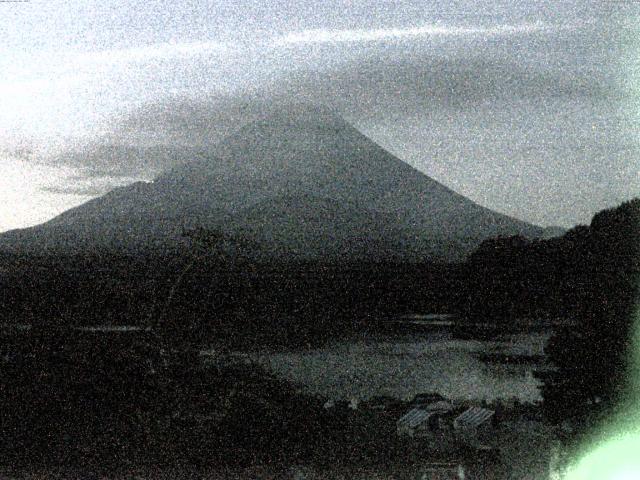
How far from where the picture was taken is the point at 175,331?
25094 mm

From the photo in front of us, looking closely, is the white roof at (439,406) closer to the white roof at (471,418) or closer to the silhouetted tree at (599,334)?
the white roof at (471,418)

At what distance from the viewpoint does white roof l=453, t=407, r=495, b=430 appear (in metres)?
20.2

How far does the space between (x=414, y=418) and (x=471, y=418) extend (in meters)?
1.33

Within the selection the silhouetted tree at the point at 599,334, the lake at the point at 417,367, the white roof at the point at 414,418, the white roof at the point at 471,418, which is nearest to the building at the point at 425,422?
the white roof at the point at 414,418

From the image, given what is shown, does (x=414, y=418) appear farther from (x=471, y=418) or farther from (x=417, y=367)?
(x=417, y=367)

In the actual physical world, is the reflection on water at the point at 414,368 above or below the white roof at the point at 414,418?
below

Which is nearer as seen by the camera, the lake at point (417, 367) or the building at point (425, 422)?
the building at point (425, 422)

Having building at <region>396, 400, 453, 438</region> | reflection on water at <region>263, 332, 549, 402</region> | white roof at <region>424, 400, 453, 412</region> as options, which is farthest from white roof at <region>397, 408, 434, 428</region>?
reflection on water at <region>263, 332, 549, 402</region>

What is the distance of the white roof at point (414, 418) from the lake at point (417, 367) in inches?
308

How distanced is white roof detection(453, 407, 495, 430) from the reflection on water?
26.7 feet

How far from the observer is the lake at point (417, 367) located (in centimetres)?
3362

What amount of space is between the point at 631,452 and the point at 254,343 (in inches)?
1037

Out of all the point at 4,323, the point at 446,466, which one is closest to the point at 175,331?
the point at 4,323

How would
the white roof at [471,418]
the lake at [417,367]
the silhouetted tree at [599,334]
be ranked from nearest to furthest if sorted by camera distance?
the silhouetted tree at [599,334]
the white roof at [471,418]
the lake at [417,367]
